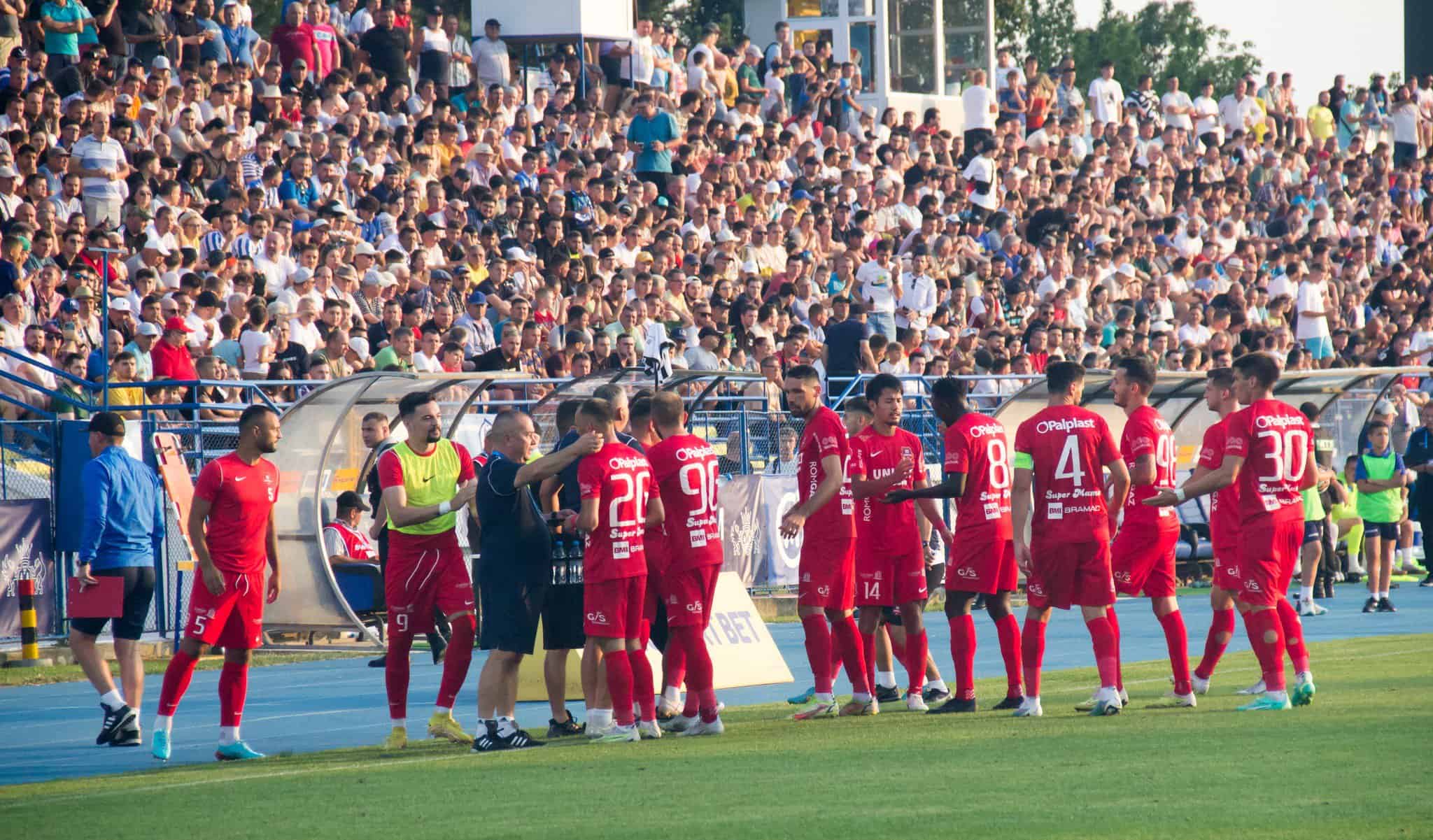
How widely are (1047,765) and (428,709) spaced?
541cm

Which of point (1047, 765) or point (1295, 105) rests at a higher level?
point (1295, 105)

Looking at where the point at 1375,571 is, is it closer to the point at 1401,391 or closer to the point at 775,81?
the point at 1401,391

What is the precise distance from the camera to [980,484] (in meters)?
12.2

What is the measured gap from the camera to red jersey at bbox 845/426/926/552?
1238 centimetres

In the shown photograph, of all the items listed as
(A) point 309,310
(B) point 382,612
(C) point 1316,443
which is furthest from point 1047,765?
(C) point 1316,443

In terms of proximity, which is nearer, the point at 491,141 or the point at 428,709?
the point at 428,709

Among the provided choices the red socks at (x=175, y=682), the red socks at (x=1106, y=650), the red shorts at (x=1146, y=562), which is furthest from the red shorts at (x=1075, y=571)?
the red socks at (x=175, y=682)

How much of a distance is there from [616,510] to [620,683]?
1.00m

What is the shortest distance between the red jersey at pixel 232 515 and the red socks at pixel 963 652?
4.36 metres

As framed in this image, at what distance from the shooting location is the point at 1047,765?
950 cm

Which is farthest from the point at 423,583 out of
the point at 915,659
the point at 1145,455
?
the point at 1145,455

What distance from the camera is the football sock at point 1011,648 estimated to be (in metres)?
12.2

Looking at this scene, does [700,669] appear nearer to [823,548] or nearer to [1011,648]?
[823,548]

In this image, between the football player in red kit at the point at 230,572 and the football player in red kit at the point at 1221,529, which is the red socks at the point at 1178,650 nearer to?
the football player in red kit at the point at 1221,529
